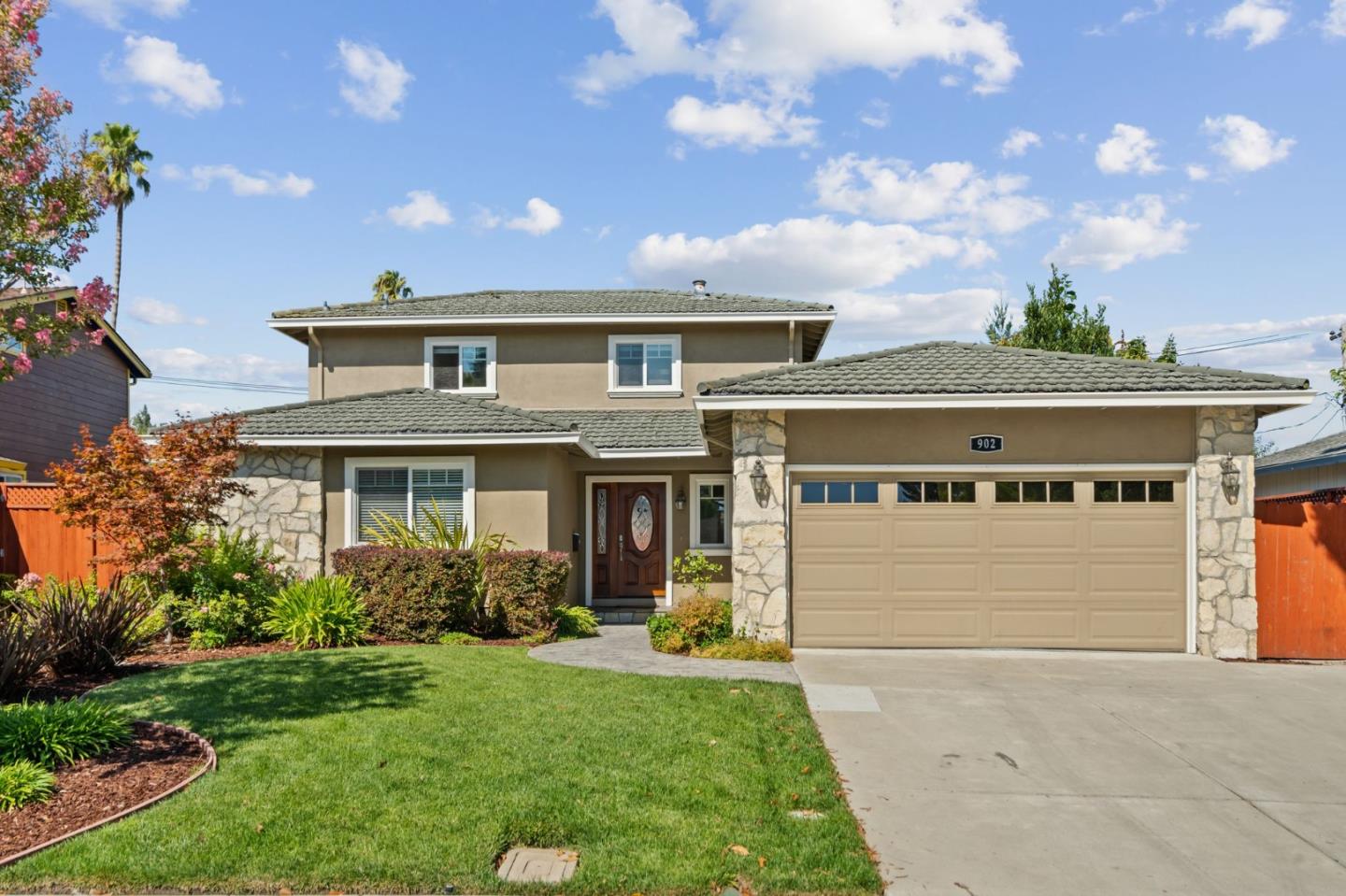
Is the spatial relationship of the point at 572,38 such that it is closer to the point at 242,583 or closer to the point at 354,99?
the point at 354,99

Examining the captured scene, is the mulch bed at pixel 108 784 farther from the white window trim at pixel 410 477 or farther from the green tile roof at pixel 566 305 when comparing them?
the green tile roof at pixel 566 305

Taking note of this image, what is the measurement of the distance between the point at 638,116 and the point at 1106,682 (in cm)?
1177

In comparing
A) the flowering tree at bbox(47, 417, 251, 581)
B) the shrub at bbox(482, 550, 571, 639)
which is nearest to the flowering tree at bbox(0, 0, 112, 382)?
the flowering tree at bbox(47, 417, 251, 581)

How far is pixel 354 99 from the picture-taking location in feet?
44.3

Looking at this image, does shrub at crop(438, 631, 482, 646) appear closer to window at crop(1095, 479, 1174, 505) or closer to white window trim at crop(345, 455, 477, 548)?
white window trim at crop(345, 455, 477, 548)

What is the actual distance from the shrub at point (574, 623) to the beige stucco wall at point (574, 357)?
228 inches

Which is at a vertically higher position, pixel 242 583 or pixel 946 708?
pixel 242 583

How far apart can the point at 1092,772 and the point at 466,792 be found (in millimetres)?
4481

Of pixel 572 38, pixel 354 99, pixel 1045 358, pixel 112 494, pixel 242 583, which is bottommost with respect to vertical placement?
pixel 242 583

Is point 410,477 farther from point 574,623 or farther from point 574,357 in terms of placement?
point 574,357

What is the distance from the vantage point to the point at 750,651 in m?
11.0

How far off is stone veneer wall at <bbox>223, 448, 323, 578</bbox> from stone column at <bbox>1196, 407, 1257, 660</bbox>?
40.4 feet

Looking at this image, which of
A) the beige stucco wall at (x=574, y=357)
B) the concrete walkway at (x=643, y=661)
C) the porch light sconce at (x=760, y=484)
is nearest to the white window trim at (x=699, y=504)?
the beige stucco wall at (x=574, y=357)

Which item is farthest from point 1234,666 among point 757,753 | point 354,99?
point 354,99
